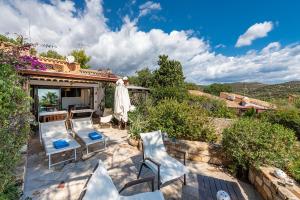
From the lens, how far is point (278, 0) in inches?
A: 446

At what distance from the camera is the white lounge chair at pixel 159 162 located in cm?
405

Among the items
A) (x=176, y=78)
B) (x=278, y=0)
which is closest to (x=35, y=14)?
(x=278, y=0)

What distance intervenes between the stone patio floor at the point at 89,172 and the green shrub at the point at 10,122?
1.50 m

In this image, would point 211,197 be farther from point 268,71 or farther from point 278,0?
point 268,71

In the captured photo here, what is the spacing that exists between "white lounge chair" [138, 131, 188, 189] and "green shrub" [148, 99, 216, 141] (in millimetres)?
1230

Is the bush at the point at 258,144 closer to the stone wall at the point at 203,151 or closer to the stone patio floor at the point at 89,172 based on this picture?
the stone wall at the point at 203,151

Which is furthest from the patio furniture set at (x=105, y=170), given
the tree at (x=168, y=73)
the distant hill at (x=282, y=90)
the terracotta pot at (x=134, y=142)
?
the distant hill at (x=282, y=90)

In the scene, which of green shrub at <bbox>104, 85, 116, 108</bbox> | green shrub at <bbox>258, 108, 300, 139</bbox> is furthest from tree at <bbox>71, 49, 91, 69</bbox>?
green shrub at <bbox>258, 108, 300, 139</bbox>

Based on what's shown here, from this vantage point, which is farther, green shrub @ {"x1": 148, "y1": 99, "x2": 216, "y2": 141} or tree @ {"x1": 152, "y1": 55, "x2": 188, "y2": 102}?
tree @ {"x1": 152, "y1": 55, "x2": 188, "y2": 102}

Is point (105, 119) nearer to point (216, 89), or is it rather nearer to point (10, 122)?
point (10, 122)

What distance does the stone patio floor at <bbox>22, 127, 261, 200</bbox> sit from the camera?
4.18 meters

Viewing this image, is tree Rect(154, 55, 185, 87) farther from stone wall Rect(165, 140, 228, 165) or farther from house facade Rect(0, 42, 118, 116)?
stone wall Rect(165, 140, 228, 165)

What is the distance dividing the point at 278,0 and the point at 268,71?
21.1 metres

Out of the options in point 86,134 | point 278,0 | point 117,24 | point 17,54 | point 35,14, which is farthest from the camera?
point 117,24
